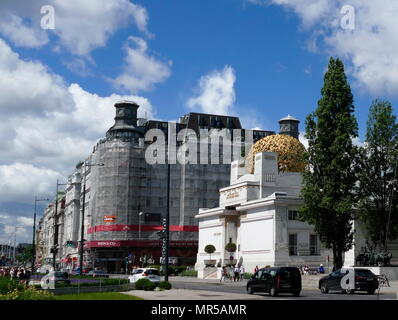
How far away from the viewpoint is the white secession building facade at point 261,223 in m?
58.9

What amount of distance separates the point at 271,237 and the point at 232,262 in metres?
8.37

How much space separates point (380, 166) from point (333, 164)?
198 inches

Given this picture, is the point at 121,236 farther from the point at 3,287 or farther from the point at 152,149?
the point at 3,287

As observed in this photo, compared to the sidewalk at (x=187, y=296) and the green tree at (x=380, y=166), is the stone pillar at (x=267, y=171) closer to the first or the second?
the green tree at (x=380, y=166)

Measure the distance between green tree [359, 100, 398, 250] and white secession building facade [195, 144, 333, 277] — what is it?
11590 mm

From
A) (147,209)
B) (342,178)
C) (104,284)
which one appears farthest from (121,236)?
(104,284)

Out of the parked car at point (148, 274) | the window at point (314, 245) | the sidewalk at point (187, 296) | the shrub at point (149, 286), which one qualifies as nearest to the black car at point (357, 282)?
the sidewalk at point (187, 296)

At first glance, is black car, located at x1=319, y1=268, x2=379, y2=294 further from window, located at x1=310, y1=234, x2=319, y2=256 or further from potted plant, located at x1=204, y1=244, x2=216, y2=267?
potted plant, located at x1=204, y1=244, x2=216, y2=267

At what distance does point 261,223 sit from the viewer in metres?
61.6

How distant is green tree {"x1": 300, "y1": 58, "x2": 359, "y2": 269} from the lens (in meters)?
45.4

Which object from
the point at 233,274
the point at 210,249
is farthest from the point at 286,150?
the point at 233,274

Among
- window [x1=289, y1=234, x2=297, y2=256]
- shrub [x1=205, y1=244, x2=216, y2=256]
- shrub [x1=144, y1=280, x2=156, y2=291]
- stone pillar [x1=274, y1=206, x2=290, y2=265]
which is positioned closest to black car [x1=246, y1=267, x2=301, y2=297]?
shrub [x1=144, y1=280, x2=156, y2=291]

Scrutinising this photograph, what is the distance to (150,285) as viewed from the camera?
1193 inches

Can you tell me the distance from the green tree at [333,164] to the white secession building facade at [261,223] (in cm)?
1192
